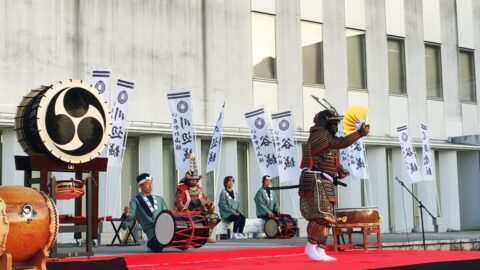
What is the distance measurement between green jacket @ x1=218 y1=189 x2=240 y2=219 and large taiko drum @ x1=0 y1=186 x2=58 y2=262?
10.5 metres

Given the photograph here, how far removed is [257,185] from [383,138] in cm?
468

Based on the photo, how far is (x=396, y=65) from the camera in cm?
2347

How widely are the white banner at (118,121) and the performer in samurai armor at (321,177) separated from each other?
5.89m

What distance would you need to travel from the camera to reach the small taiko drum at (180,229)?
38.4ft

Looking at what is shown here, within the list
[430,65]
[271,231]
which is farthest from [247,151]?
[430,65]

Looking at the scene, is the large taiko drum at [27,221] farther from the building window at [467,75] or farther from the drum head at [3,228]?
the building window at [467,75]

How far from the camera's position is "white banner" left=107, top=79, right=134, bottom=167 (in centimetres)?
1474

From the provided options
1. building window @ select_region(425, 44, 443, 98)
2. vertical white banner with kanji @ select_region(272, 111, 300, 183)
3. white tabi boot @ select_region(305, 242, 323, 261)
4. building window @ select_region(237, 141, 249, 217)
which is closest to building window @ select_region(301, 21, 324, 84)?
building window @ select_region(237, 141, 249, 217)

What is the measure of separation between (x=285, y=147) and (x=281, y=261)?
313 inches

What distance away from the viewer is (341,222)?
436 inches

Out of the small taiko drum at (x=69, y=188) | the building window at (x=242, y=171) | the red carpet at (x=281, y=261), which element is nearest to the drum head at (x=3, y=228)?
the red carpet at (x=281, y=261)

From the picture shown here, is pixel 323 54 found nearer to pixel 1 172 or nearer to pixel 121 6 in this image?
pixel 121 6

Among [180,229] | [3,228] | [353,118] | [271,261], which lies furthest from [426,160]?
[3,228]

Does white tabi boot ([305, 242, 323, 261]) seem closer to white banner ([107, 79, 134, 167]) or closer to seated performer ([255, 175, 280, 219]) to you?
white banner ([107, 79, 134, 167])
